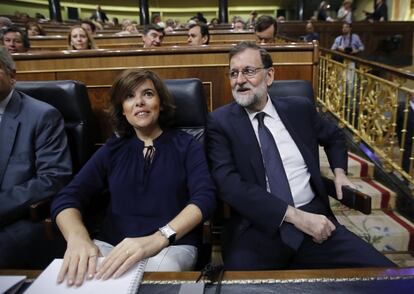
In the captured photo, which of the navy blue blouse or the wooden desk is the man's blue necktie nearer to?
the navy blue blouse

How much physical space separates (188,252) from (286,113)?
73cm

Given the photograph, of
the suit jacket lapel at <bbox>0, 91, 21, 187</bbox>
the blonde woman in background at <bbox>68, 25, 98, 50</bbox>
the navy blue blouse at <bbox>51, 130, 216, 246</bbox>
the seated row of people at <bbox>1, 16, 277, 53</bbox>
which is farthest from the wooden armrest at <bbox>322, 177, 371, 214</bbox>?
the blonde woman in background at <bbox>68, 25, 98, 50</bbox>

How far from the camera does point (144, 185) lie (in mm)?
1362

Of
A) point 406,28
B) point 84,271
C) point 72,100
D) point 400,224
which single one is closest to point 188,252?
point 84,271

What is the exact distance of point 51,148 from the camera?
1.52m

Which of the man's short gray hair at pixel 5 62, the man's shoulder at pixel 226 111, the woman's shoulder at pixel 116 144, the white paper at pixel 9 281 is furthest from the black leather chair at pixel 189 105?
the white paper at pixel 9 281

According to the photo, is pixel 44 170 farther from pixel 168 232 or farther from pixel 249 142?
pixel 249 142

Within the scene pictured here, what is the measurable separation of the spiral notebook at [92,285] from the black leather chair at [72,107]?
0.89 meters

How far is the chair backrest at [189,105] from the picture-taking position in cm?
165

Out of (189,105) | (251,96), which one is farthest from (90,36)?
(251,96)

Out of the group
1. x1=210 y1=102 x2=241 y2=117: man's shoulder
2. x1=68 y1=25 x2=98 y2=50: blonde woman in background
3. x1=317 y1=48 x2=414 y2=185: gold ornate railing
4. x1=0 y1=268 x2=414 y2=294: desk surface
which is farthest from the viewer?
x1=68 y1=25 x2=98 y2=50: blonde woman in background

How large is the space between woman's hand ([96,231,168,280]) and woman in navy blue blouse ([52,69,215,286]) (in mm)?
208

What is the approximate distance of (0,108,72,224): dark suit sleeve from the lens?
1383mm

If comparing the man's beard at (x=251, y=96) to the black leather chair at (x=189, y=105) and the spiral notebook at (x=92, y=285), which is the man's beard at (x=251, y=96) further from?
the spiral notebook at (x=92, y=285)
